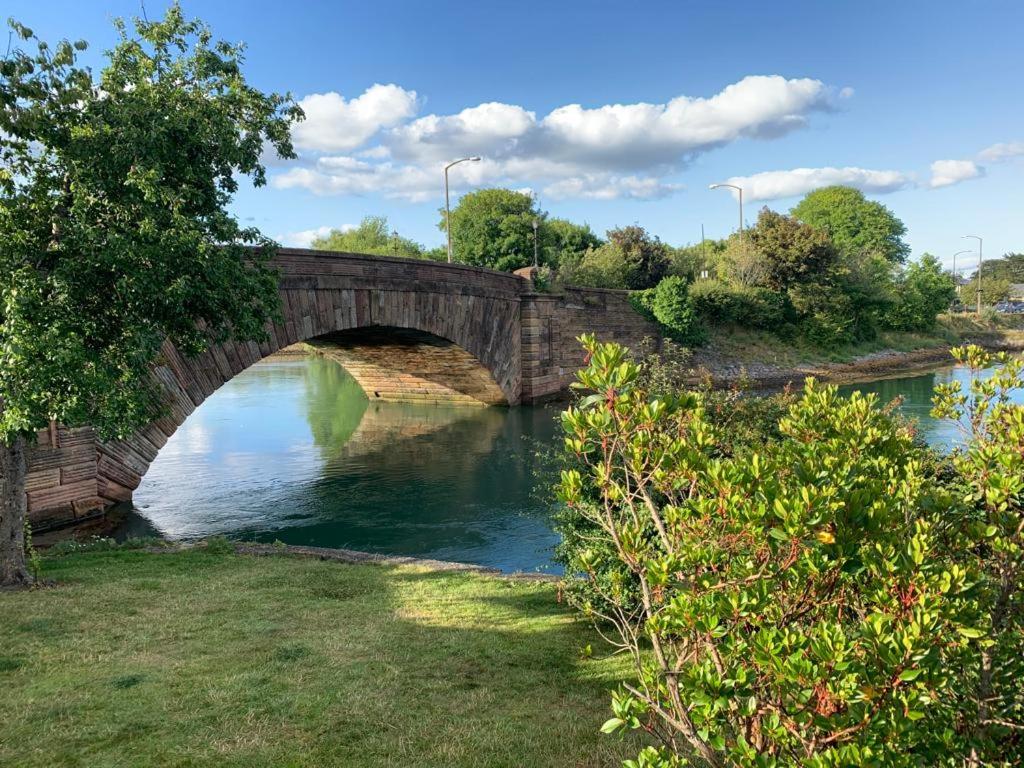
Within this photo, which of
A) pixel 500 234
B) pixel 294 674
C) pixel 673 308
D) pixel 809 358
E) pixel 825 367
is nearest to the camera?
pixel 294 674

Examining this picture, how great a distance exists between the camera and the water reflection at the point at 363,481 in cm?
1447

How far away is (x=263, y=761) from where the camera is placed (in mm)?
4410

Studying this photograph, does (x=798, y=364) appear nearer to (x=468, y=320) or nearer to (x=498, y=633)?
(x=468, y=320)

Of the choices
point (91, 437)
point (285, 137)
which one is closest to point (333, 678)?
point (285, 137)

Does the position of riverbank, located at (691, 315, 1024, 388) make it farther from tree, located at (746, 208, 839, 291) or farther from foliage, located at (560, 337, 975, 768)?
foliage, located at (560, 337, 975, 768)

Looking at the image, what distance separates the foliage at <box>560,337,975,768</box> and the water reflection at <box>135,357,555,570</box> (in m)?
7.45

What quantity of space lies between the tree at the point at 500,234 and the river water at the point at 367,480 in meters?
24.2

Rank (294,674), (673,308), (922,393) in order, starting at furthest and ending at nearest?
(673,308) < (922,393) < (294,674)

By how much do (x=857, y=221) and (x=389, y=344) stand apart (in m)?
68.6

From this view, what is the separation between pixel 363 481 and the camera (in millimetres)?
19359

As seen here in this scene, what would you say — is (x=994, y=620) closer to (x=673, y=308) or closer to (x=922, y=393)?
(x=922, y=393)

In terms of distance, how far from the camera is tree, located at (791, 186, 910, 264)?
7725 cm

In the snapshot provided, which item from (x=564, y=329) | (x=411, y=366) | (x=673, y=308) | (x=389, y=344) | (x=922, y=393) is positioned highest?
(x=673, y=308)

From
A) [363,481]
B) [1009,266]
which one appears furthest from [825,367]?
[1009,266]
